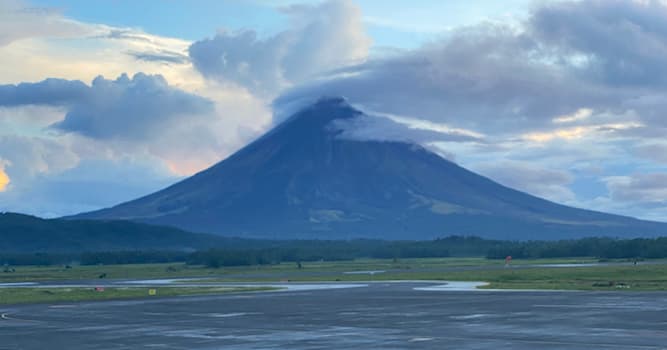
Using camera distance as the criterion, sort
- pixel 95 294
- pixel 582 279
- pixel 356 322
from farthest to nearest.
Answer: pixel 582 279, pixel 95 294, pixel 356 322

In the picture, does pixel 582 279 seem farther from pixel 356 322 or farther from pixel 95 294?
pixel 356 322

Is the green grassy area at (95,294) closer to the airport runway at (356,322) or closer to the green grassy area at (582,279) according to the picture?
the airport runway at (356,322)

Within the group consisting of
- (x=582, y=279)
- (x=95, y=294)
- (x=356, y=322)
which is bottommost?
(x=356, y=322)

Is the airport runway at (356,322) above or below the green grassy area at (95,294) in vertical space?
below

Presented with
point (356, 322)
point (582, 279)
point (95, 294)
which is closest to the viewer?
point (356, 322)

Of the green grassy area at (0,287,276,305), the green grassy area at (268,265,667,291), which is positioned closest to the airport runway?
the green grassy area at (0,287,276,305)

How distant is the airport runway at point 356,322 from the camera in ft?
134

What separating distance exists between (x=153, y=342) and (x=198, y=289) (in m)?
50.6

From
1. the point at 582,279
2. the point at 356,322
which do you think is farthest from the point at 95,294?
the point at 582,279

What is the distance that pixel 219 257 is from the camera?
196250 mm

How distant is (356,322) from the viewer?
50688mm

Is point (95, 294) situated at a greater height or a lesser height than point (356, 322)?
greater

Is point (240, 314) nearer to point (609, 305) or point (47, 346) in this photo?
point (47, 346)

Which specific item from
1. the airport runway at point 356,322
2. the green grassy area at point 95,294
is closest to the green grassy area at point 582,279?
the airport runway at point 356,322
